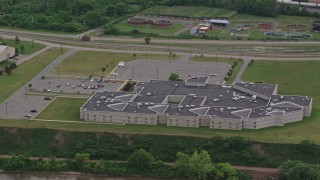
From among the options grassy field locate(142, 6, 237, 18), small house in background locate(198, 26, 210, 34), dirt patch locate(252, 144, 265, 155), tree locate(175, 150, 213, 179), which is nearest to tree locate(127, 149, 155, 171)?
tree locate(175, 150, 213, 179)

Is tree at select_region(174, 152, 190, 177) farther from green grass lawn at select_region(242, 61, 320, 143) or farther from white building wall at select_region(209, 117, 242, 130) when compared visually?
green grass lawn at select_region(242, 61, 320, 143)

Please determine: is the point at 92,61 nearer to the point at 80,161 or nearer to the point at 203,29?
the point at 203,29

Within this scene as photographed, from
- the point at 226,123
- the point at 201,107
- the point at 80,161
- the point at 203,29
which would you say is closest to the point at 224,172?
the point at 226,123

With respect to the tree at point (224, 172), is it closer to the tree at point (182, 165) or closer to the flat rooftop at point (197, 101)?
the tree at point (182, 165)

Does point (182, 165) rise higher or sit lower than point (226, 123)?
lower

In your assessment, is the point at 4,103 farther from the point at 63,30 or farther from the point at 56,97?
the point at 63,30
